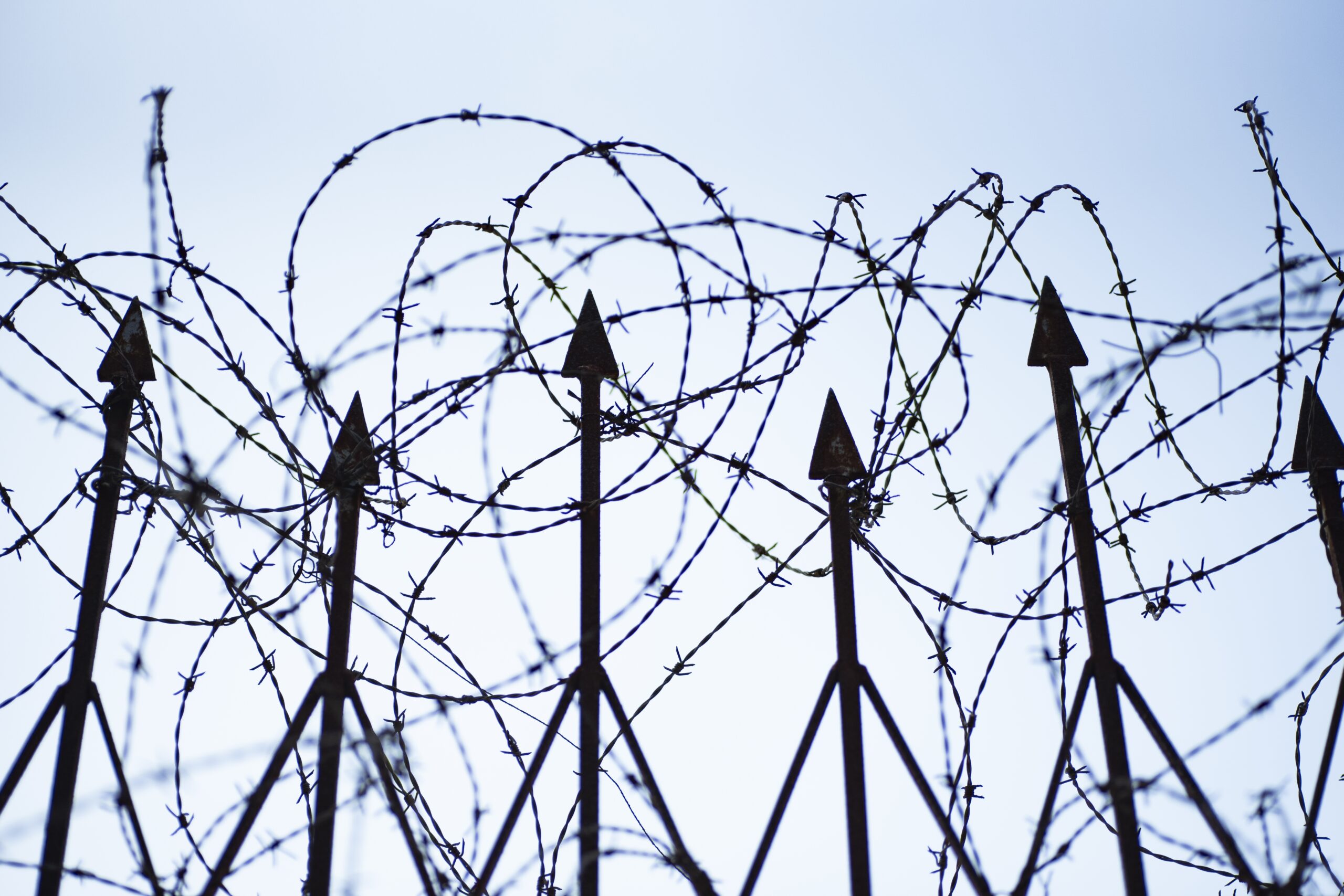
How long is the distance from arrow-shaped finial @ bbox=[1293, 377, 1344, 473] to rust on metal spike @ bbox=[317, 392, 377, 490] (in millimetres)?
2962

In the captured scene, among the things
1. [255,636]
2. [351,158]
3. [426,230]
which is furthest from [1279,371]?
[255,636]

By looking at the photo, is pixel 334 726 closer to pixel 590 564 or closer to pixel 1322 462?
pixel 590 564

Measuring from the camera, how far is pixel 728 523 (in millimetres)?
3975

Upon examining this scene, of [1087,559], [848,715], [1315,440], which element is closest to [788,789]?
[848,715]

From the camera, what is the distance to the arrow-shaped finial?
3805 mm

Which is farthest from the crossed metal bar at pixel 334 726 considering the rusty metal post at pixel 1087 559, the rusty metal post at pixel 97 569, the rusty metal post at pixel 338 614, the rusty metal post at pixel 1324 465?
the rusty metal post at pixel 1324 465

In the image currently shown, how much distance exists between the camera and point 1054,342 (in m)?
3.87

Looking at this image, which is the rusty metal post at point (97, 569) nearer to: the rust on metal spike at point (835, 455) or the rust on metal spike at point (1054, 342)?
the rust on metal spike at point (835, 455)

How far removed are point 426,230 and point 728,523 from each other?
143cm

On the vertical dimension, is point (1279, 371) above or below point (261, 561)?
above

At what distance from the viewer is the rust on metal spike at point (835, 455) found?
382 cm

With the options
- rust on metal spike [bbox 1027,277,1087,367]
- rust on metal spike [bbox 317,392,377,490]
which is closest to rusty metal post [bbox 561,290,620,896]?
rust on metal spike [bbox 317,392,377,490]

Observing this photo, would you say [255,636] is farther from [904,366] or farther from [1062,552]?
[1062,552]

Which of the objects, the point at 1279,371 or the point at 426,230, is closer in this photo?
the point at 1279,371
